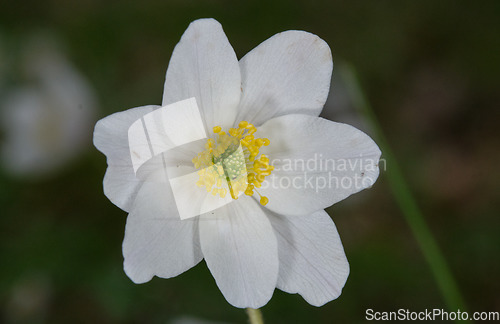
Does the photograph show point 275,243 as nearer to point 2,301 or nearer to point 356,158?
point 356,158

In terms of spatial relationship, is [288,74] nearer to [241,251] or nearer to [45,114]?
[241,251]

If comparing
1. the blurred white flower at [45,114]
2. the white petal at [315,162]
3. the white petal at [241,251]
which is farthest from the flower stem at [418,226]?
the blurred white flower at [45,114]

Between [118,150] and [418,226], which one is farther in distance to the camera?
[418,226]

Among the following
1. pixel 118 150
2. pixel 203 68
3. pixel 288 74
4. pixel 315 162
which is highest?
pixel 203 68

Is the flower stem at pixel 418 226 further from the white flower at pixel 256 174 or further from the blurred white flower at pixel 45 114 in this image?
the blurred white flower at pixel 45 114

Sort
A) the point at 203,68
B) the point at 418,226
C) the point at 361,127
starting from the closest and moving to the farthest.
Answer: the point at 203,68
the point at 418,226
the point at 361,127

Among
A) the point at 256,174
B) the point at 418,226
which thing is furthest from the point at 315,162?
the point at 418,226

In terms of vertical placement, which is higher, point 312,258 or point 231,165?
point 231,165

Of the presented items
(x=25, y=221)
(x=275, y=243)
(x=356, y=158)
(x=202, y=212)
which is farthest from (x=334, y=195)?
(x=25, y=221)
